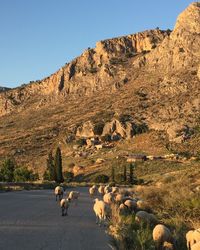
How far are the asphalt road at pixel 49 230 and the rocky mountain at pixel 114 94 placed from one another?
55.5 metres

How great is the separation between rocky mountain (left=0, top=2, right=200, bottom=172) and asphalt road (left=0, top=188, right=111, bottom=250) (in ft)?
182

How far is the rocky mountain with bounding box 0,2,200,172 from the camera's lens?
9519cm

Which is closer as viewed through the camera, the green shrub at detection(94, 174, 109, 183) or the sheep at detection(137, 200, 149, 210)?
the sheep at detection(137, 200, 149, 210)

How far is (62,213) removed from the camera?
2230cm

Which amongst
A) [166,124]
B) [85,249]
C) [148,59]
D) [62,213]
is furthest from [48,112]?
[85,249]

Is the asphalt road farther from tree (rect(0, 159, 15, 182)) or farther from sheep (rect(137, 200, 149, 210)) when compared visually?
tree (rect(0, 159, 15, 182))

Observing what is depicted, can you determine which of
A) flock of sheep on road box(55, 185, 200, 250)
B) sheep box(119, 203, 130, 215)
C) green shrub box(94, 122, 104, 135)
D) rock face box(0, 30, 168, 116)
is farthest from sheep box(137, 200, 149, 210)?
rock face box(0, 30, 168, 116)

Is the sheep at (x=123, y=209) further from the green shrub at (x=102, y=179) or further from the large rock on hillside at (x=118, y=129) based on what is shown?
the large rock on hillside at (x=118, y=129)

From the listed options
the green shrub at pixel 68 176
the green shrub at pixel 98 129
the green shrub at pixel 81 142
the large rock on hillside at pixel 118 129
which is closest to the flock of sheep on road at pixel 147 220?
the green shrub at pixel 68 176

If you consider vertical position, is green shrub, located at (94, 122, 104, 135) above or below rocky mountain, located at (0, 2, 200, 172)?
below

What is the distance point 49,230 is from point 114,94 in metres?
103

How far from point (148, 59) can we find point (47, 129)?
4000 centimetres

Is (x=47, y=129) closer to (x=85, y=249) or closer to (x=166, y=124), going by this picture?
(x=166, y=124)

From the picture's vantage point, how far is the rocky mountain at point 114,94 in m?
95.2
